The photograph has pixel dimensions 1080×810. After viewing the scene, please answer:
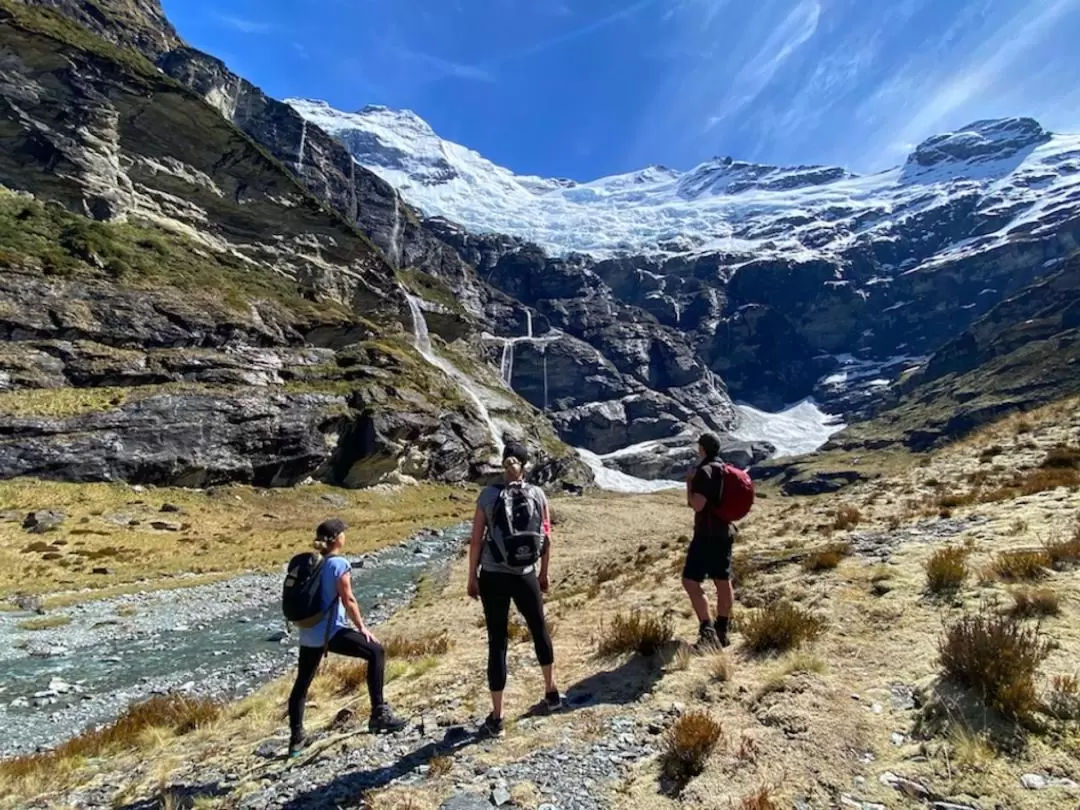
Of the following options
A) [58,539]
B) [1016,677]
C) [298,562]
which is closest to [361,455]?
[58,539]

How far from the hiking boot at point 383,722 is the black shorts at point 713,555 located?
4.27 m

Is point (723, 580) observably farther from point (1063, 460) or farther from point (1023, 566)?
point (1063, 460)

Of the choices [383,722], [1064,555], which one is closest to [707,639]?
[383,722]

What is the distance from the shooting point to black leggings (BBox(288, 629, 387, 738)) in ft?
25.0

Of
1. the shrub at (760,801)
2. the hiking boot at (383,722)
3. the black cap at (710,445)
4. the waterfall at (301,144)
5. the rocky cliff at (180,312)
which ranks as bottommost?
the hiking boot at (383,722)

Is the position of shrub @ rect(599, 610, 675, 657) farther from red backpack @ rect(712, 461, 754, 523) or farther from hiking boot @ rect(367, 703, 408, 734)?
hiking boot @ rect(367, 703, 408, 734)

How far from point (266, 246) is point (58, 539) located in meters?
76.2

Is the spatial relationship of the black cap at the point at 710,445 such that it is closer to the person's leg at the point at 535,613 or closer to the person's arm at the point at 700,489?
the person's arm at the point at 700,489

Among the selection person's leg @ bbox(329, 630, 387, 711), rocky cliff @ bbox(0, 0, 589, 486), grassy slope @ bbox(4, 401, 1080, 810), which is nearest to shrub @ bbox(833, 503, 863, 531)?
grassy slope @ bbox(4, 401, 1080, 810)

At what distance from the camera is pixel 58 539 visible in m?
30.0

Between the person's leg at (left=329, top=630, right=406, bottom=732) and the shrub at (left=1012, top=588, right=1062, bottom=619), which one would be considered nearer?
the shrub at (left=1012, top=588, right=1062, bottom=619)

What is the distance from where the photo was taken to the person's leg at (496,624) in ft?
23.0

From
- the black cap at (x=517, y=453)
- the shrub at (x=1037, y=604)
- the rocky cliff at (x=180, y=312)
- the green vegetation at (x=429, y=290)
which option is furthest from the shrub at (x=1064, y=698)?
the green vegetation at (x=429, y=290)

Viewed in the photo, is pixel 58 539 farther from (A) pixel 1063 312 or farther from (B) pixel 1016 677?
(A) pixel 1063 312
